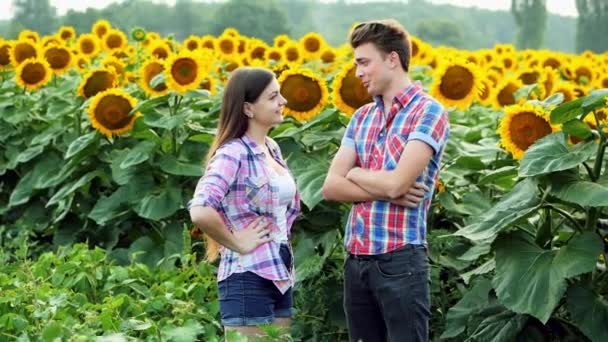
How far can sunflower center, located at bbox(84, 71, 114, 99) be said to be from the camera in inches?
272

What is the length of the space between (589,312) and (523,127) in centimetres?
84

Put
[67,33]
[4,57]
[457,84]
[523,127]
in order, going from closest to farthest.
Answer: [523,127]
[457,84]
[4,57]
[67,33]

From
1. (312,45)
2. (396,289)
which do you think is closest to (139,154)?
(396,289)

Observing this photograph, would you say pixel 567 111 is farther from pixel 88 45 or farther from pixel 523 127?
pixel 88 45

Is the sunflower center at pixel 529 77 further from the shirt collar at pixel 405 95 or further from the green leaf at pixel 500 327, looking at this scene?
the shirt collar at pixel 405 95

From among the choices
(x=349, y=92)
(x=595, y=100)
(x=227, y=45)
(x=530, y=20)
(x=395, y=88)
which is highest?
(x=395, y=88)

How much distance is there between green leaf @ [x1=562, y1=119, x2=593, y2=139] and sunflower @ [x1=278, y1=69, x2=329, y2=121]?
53.6 inches

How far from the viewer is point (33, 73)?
787 centimetres

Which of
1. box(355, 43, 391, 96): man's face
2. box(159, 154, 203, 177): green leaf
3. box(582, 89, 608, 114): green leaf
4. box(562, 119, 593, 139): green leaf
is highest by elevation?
box(355, 43, 391, 96): man's face

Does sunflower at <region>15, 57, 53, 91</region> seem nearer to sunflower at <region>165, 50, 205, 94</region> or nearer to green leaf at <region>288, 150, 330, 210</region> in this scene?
sunflower at <region>165, 50, 205, 94</region>

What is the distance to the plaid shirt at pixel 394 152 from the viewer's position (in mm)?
3773

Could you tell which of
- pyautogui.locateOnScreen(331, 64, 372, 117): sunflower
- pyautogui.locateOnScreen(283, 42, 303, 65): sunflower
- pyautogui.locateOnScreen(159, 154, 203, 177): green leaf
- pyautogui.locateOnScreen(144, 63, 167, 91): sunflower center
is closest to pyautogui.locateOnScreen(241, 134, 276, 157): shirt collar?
pyautogui.locateOnScreen(331, 64, 372, 117): sunflower

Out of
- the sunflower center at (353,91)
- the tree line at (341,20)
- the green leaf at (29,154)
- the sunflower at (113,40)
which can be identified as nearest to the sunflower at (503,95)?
the sunflower center at (353,91)

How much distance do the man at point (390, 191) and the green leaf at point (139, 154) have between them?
7.91 feet
